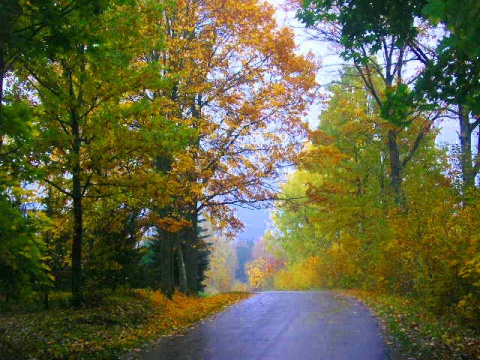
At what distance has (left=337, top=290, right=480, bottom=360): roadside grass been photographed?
24.3ft

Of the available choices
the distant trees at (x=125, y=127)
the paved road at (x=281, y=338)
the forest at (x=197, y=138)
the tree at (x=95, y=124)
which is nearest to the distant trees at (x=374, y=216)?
the forest at (x=197, y=138)

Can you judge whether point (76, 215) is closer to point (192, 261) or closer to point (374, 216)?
point (192, 261)

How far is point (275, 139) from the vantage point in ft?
64.0

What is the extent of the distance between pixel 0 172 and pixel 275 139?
1342 cm

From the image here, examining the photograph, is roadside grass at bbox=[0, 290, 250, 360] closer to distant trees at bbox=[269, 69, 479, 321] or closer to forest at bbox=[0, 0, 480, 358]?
forest at bbox=[0, 0, 480, 358]

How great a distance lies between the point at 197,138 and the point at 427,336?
36.2ft

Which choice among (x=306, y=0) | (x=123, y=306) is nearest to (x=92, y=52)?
(x=306, y=0)

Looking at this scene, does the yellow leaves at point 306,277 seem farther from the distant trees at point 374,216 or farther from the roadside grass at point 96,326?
the roadside grass at point 96,326

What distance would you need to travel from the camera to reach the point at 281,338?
9391 millimetres

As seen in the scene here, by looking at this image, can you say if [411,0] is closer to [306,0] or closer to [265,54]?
[306,0]

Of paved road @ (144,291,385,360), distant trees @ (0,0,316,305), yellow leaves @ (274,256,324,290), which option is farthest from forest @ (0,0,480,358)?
yellow leaves @ (274,256,324,290)

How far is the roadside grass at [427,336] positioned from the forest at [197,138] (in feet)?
1.21

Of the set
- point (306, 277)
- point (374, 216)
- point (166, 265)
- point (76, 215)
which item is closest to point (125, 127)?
point (76, 215)

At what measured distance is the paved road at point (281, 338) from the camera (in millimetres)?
7996
